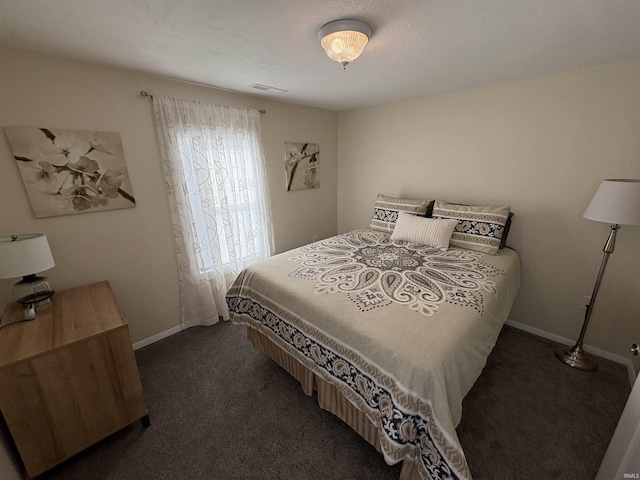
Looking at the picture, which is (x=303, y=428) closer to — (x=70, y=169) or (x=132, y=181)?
(x=132, y=181)

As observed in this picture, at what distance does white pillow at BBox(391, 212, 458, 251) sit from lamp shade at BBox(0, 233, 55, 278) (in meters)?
2.58

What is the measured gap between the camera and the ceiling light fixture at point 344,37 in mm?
1254

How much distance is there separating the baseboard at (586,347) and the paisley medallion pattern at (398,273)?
93 cm

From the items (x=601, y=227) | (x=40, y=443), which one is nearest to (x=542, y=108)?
(x=601, y=227)

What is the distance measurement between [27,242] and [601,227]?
3.80 metres

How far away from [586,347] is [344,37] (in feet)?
9.78

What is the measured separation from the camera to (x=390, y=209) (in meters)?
2.87

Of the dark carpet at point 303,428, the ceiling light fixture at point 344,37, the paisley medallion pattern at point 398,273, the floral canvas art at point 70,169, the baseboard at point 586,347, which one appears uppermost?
the ceiling light fixture at point 344,37

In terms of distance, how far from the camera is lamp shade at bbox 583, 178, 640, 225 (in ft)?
5.12

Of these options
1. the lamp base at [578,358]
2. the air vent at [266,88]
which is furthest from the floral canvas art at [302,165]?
the lamp base at [578,358]

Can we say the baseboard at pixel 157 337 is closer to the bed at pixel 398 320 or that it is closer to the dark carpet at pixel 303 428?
the dark carpet at pixel 303 428

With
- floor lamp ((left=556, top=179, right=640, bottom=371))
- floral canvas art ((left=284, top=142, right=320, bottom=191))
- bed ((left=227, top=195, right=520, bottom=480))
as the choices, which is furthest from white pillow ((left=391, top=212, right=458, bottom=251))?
floral canvas art ((left=284, top=142, right=320, bottom=191))

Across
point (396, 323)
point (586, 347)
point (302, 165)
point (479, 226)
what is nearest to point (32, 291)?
point (396, 323)

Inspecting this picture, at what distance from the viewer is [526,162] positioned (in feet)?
7.30
